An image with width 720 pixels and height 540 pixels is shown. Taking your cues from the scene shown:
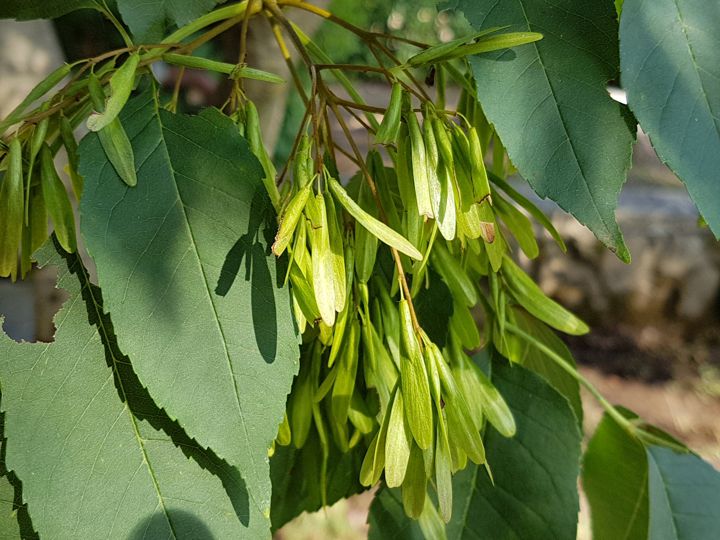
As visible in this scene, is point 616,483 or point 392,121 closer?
point 392,121

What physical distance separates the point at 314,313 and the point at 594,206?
0.20m

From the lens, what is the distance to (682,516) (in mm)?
733

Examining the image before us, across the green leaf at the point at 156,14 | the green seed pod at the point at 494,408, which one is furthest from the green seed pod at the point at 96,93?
the green seed pod at the point at 494,408

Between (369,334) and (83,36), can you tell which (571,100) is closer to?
(369,334)

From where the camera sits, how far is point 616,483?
779mm

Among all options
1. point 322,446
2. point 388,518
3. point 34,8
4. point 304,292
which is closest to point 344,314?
point 304,292

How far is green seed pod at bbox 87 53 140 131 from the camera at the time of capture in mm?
485

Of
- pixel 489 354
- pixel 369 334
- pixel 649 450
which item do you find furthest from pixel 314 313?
pixel 649 450

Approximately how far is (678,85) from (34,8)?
0.53 metres

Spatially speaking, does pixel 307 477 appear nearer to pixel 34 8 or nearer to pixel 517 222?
pixel 517 222

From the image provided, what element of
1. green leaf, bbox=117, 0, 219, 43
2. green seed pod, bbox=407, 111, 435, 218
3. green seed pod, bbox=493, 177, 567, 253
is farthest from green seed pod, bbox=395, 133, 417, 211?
green leaf, bbox=117, 0, 219, 43

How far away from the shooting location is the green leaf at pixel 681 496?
0.73 m

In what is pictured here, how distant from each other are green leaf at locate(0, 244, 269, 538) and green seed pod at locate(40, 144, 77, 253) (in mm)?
33

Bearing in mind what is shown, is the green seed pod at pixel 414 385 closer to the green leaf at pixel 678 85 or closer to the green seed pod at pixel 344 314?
the green seed pod at pixel 344 314
